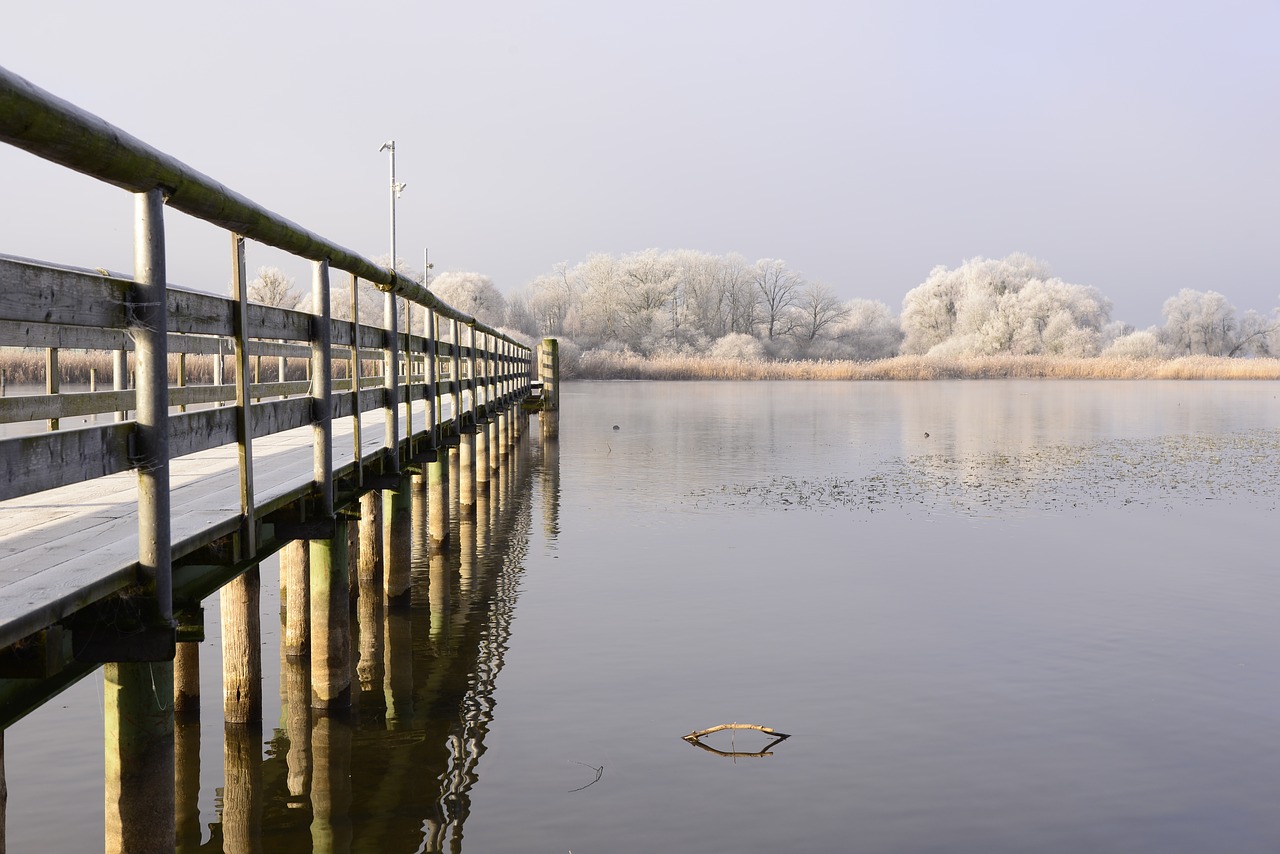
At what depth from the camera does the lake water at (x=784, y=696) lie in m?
6.41

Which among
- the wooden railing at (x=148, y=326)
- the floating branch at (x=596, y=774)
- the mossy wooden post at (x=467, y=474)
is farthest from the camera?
the mossy wooden post at (x=467, y=474)

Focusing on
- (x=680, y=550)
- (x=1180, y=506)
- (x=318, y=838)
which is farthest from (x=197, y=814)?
(x=1180, y=506)

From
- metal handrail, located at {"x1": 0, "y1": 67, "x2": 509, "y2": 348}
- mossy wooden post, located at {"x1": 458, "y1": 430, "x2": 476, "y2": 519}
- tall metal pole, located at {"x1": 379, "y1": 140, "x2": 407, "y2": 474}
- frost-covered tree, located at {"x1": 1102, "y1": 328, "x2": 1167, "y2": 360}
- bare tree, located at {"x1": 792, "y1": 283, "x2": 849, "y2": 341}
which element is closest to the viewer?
metal handrail, located at {"x1": 0, "y1": 67, "x2": 509, "y2": 348}

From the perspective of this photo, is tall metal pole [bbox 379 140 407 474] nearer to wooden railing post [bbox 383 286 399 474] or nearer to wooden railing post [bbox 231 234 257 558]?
wooden railing post [bbox 383 286 399 474]

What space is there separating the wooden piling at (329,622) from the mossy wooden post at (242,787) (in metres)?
0.68

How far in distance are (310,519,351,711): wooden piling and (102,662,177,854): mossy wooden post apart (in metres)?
3.29

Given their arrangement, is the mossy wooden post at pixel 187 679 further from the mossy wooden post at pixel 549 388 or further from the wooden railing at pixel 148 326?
the mossy wooden post at pixel 549 388

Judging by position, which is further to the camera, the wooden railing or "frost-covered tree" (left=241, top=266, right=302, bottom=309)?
"frost-covered tree" (left=241, top=266, right=302, bottom=309)

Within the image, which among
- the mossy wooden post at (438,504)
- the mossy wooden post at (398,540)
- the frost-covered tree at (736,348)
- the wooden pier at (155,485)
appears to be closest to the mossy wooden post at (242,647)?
the wooden pier at (155,485)

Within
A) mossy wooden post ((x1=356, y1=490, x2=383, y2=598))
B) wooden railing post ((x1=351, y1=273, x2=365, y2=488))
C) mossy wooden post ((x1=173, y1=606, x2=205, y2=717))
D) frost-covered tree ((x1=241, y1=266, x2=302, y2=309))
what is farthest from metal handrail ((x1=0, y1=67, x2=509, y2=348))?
frost-covered tree ((x1=241, y1=266, x2=302, y2=309))

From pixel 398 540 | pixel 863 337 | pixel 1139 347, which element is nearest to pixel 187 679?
pixel 398 540

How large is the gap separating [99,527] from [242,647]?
1.81m

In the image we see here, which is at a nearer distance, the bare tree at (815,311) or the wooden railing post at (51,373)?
the wooden railing post at (51,373)

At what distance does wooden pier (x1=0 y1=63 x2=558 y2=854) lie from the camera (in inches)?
140
